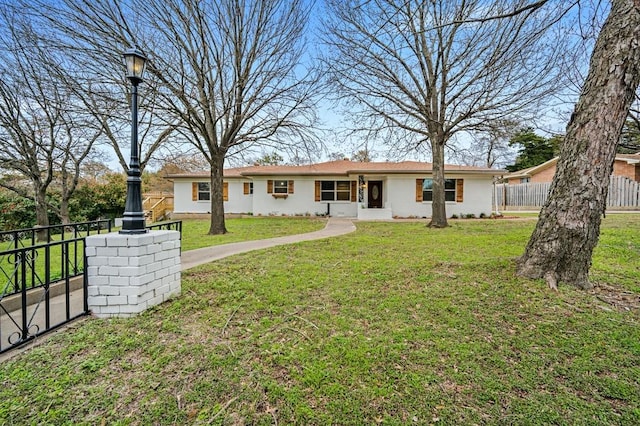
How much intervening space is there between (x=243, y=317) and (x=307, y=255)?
3117 mm

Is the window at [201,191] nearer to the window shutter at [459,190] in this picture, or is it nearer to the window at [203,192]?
the window at [203,192]

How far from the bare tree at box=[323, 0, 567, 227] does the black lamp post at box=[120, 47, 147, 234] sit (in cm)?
764

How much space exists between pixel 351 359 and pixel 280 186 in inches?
604

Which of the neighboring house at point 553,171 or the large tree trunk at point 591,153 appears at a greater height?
the neighboring house at point 553,171

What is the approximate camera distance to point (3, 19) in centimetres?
793

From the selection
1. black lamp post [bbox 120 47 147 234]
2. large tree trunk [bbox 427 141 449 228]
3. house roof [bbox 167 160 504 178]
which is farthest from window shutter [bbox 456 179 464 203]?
black lamp post [bbox 120 47 147 234]

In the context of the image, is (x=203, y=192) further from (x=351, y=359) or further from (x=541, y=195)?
(x=541, y=195)

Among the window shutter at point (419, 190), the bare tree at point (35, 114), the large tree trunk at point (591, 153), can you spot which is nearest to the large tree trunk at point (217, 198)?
the bare tree at point (35, 114)

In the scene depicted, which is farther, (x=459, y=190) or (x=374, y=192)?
(x=374, y=192)

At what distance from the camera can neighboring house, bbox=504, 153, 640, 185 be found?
20.0 metres

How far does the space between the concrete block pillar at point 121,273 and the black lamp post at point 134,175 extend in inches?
6.9

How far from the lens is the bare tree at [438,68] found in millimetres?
9113

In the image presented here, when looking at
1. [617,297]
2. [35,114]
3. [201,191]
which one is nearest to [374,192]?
[201,191]

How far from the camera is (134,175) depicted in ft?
11.5
